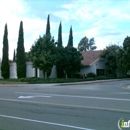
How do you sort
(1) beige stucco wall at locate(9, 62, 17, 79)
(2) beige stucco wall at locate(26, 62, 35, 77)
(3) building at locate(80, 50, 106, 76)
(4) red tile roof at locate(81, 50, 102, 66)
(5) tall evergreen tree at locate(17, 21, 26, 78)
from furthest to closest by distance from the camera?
(4) red tile roof at locate(81, 50, 102, 66) → (3) building at locate(80, 50, 106, 76) → (1) beige stucco wall at locate(9, 62, 17, 79) → (2) beige stucco wall at locate(26, 62, 35, 77) → (5) tall evergreen tree at locate(17, 21, 26, 78)

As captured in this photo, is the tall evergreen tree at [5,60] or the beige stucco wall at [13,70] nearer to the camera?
the tall evergreen tree at [5,60]

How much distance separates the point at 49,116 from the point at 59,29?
43.1 m

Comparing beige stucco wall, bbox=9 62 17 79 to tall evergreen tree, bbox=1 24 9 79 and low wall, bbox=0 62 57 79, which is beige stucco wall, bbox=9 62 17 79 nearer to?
low wall, bbox=0 62 57 79

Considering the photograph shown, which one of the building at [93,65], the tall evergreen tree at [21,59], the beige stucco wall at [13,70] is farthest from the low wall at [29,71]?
the building at [93,65]

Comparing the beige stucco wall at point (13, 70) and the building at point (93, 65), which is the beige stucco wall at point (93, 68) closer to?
the building at point (93, 65)

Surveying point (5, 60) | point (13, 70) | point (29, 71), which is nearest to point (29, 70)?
point (29, 71)

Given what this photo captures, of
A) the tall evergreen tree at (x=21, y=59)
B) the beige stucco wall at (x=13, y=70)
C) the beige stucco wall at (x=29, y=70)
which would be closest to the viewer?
the tall evergreen tree at (x=21, y=59)

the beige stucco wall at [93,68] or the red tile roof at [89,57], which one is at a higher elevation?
the red tile roof at [89,57]

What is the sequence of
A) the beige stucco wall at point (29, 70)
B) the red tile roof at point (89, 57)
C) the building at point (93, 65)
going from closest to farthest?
the beige stucco wall at point (29, 70) < the building at point (93, 65) < the red tile roof at point (89, 57)

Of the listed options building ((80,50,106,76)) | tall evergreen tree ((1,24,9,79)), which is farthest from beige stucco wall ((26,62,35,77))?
building ((80,50,106,76))

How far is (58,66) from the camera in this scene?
44781 millimetres

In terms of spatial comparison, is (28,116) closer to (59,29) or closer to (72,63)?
(72,63)

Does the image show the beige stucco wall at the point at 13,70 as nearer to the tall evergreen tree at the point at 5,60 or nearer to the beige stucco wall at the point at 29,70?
the tall evergreen tree at the point at 5,60

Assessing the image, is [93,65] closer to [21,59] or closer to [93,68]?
[93,68]
